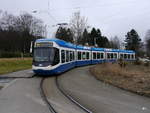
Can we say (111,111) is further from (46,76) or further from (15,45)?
(15,45)

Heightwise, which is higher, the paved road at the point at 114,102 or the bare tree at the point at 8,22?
the bare tree at the point at 8,22

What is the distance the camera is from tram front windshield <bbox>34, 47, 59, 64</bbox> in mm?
17466

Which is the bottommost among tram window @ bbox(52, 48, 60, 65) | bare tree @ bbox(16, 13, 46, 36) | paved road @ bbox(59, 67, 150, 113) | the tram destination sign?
paved road @ bbox(59, 67, 150, 113)

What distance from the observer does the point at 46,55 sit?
1761 cm

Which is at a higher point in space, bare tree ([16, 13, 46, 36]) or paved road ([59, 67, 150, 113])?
bare tree ([16, 13, 46, 36])

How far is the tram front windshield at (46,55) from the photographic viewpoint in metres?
17.5

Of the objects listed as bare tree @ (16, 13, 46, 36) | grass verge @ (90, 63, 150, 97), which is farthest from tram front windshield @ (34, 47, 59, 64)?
bare tree @ (16, 13, 46, 36)

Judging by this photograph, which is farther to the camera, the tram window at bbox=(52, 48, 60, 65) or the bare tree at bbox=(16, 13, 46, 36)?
the bare tree at bbox=(16, 13, 46, 36)

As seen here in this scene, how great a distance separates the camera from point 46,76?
61.9ft

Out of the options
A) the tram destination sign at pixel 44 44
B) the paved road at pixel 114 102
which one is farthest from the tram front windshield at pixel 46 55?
the paved road at pixel 114 102

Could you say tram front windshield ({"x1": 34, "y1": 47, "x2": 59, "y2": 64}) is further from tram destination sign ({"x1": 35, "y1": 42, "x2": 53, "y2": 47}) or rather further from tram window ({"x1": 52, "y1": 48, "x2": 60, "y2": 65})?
tram destination sign ({"x1": 35, "y1": 42, "x2": 53, "y2": 47})

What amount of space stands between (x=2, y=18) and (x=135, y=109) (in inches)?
2600

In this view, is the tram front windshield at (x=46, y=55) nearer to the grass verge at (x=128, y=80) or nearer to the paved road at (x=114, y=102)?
the grass verge at (x=128, y=80)

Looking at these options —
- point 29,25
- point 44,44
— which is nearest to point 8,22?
point 29,25
